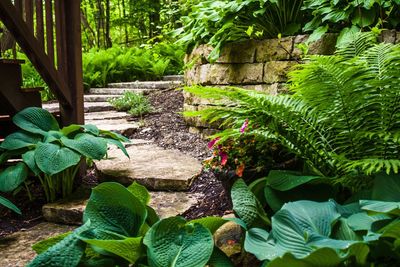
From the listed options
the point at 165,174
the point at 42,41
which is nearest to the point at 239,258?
the point at 165,174

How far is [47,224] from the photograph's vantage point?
7.70 feet

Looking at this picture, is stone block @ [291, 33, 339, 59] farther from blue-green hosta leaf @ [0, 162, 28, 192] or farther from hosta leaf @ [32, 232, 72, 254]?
hosta leaf @ [32, 232, 72, 254]

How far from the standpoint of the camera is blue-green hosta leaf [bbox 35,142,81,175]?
2.17 meters

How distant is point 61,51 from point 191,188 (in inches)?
48.2

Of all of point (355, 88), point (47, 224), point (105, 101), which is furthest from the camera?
point (105, 101)

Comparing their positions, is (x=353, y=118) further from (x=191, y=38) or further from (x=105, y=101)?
(x=105, y=101)

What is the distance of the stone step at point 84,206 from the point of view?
224 cm

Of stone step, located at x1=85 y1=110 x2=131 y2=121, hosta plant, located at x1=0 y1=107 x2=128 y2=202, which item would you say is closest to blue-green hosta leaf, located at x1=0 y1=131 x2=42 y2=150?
hosta plant, located at x1=0 y1=107 x2=128 y2=202

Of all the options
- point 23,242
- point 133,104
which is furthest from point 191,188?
point 133,104

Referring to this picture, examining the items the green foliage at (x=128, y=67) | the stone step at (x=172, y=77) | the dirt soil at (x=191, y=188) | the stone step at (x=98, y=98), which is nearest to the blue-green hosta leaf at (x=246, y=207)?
the dirt soil at (x=191, y=188)

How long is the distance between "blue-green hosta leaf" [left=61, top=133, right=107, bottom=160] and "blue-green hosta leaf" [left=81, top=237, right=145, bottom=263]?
3.59 feet

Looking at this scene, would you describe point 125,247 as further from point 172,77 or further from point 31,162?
point 172,77

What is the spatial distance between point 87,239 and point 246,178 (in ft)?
2.87

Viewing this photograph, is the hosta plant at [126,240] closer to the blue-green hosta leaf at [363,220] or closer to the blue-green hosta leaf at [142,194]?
the blue-green hosta leaf at [142,194]
